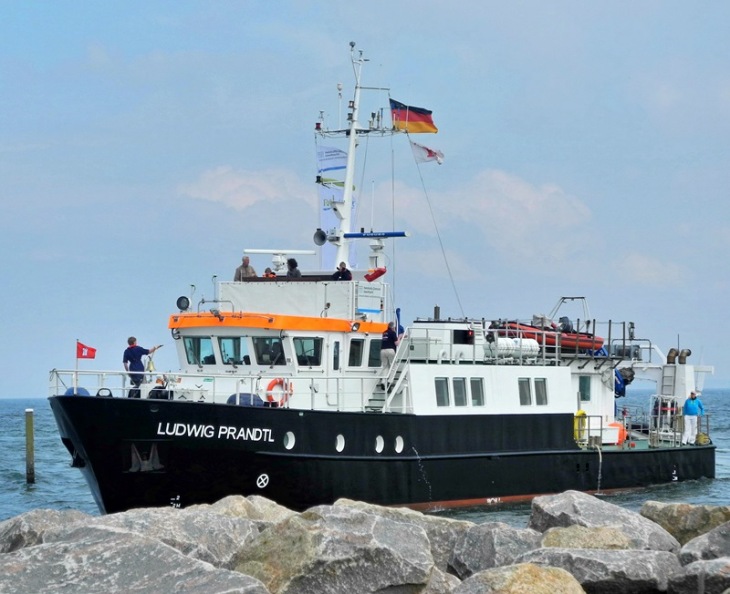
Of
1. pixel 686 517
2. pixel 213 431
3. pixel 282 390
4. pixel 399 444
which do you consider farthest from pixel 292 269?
pixel 686 517

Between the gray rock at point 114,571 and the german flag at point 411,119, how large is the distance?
17.0 metres

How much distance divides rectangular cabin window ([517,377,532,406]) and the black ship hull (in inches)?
15.9

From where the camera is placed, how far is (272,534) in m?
12.0

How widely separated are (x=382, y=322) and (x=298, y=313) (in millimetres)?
1712

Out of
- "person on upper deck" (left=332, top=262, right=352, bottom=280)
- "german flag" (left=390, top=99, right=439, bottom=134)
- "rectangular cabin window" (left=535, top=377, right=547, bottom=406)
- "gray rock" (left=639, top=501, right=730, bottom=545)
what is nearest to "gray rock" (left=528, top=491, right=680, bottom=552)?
"gray rock" (left=639, top=501, right=730, bottom=545)

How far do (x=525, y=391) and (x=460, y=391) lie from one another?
213cm

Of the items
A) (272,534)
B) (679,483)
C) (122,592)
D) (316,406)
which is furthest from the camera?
(679,483)

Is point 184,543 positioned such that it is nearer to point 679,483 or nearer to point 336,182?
point 336,182

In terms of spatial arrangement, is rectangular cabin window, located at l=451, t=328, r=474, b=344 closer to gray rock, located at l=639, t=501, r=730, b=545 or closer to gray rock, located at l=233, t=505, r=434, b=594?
gray rock, located at l=639, t=501, r=730, b=545

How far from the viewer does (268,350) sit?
22.5 metres

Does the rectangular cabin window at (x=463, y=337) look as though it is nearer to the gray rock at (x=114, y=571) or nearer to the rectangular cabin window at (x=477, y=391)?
the rectangular cabin window at (x=477, y=391)

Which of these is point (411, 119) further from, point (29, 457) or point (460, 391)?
point (29, 457)

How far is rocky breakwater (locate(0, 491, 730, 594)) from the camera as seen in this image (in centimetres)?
1007

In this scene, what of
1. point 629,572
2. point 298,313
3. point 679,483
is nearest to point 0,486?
point 298,313
